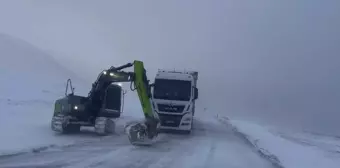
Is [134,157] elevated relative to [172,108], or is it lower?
lower

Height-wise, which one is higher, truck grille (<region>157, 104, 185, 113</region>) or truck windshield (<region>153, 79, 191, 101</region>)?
truck windshield (<region>153, 79, 191, 101</region>)

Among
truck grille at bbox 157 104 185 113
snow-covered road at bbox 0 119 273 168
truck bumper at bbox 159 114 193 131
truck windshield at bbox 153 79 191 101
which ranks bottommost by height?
snow-covered road at bbox 0 119 273 168

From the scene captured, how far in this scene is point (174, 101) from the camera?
93.8 ft

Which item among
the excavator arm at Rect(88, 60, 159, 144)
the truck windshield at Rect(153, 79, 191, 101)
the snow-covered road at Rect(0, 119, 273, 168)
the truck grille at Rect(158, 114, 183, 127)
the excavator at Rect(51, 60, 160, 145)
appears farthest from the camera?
the truck windshield at Rect(153, 79, 191, 101)

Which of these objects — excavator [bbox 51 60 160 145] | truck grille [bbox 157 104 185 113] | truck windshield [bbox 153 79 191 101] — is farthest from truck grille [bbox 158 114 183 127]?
excavator [bbox 51 60 160 145]

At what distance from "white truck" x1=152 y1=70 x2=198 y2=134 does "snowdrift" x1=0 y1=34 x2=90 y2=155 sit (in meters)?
6.42

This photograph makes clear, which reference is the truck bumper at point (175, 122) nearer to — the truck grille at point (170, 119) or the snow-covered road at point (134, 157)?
the truck grille at point (170, 119)

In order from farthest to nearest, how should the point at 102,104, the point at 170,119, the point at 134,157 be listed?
the point at 170,119 < the point at 102,104 < the point at 134,157

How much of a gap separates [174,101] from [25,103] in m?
14.1

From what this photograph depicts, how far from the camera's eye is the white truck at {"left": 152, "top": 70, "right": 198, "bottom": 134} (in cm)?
2831

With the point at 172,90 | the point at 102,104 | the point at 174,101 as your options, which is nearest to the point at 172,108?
the point at 174,101

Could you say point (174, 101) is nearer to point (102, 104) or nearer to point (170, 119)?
point (170, 119)

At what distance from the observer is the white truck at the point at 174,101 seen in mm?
28312

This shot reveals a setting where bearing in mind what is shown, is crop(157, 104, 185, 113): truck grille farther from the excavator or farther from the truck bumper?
the excavator
